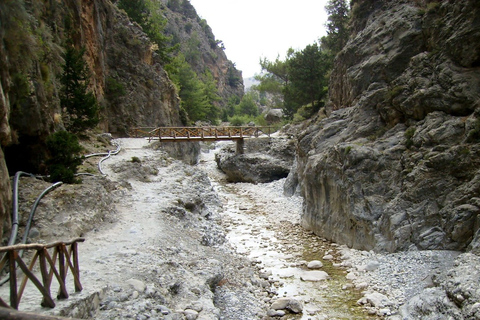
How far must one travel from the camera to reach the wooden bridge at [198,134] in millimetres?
29328

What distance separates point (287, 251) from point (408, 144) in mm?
6623

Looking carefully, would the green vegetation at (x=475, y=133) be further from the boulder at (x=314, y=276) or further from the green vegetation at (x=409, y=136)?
the boulder at (x=314, y=276)

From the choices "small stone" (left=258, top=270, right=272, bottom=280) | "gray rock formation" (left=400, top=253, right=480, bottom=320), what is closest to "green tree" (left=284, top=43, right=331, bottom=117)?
"small stone" (left=258, top=270, right=272, bottom=280)

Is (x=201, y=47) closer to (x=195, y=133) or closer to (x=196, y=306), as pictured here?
(x=195, y=133)

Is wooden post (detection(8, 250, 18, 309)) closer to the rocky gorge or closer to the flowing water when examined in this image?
the rocky gorge

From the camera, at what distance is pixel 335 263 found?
1298 centimetres

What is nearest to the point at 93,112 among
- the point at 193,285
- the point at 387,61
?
the point at 193,285

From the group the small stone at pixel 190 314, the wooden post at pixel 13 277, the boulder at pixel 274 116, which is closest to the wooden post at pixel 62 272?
the wooden post at pixel 13 277

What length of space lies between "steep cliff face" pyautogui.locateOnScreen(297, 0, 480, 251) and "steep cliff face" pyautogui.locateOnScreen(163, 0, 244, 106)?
70.4 m

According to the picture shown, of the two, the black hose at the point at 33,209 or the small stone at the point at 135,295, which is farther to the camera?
the black hose at the point at 33,209

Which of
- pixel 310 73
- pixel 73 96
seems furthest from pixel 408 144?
pixel 310 73

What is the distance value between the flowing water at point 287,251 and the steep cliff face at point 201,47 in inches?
2615

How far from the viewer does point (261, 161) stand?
3186 cm

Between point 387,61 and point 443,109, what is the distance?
15.4 ft
